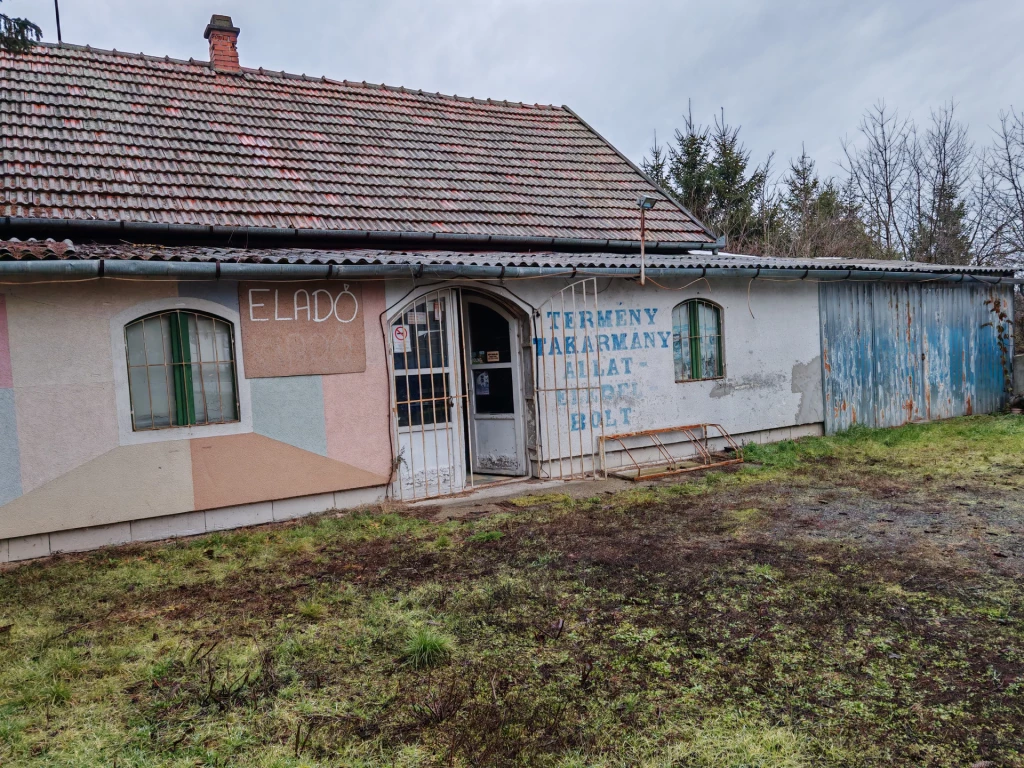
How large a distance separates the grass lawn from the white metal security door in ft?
3.84

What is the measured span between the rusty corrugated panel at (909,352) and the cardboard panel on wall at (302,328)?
7.61 meters

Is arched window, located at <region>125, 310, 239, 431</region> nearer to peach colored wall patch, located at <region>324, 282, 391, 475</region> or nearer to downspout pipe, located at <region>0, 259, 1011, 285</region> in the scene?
downspout pipe, located at <region>0, 259, 1011, 285</region>

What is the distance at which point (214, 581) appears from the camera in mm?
5723

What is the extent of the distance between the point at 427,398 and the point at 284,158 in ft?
13.9

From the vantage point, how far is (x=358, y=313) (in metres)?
7.91

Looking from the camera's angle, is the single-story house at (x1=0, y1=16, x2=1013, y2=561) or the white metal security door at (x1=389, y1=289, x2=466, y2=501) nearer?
the single-story house at (x1=0, y1=16, x2=1013, y2=561)

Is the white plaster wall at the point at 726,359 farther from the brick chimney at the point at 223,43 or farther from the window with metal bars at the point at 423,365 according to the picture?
the brick chimney at the point at 223,43

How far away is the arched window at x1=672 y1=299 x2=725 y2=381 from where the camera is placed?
10219mm

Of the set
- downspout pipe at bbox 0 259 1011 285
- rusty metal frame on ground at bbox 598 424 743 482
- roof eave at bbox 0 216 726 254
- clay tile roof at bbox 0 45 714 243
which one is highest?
clay tile roof at bbox 0 45 714 243

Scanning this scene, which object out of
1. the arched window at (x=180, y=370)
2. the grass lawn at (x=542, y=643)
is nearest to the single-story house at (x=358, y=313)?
the arched window at (x=180, y=370)

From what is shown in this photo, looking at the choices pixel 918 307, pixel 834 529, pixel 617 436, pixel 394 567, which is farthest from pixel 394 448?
pixel 918 307

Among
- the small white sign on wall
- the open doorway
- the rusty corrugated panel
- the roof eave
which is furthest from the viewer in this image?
the rusty corrugated panel

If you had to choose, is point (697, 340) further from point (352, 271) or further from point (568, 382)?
point (352, 271)

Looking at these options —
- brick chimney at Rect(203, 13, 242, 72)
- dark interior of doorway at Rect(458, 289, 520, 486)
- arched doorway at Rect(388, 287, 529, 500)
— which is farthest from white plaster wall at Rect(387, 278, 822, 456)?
brick chimney at Rect(203, 13, 242, 72)
